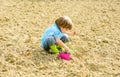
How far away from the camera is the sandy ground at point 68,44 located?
11.6ft

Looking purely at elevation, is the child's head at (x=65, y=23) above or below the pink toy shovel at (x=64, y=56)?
above

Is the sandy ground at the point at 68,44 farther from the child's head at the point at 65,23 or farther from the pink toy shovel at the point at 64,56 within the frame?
the child's head at the point at 65,23

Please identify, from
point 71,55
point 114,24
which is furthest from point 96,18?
point 71,55

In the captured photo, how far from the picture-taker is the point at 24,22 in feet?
16.4

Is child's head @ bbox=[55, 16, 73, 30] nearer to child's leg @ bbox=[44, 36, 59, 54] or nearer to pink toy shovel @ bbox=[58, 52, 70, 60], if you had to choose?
child's leg @ bbox=[44, 36, 59, 54]

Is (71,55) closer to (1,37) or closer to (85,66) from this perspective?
(85,66)

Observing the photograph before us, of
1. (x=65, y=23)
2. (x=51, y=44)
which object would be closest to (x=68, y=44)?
(x=51, y=44)

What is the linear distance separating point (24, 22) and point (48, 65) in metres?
1.57

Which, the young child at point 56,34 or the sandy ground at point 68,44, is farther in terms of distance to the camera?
the young child at point 56,34

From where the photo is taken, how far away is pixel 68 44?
4273 mm

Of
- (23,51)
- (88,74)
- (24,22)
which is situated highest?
(24,22)

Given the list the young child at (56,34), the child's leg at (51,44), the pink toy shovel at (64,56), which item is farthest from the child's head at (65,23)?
the pink toy shovel at (64,56)

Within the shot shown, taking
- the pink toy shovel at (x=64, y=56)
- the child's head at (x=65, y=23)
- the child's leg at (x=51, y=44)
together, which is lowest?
the pink toy shovel at (x=64, y=56)

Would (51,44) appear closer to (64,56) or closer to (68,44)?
(64,56)
